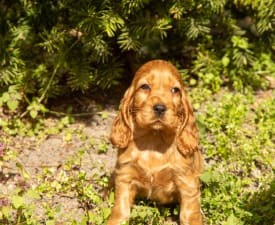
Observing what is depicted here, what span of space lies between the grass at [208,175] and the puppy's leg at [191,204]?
0.19m

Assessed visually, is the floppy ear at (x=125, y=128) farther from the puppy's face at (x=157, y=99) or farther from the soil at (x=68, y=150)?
the soil at (x=68, y=150)

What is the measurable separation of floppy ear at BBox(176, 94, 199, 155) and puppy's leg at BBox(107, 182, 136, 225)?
475 mm

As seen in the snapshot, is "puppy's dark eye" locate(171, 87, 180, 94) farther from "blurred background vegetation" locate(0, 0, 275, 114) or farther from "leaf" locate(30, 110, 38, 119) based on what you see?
"leaf" locate(30, 110, 38, 119)

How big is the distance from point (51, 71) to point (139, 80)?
1.74 m

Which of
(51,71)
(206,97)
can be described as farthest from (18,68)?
(206,97)

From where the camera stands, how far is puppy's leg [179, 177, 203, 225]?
4074mm

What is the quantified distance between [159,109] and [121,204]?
2.66 ft

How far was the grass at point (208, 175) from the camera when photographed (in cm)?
427

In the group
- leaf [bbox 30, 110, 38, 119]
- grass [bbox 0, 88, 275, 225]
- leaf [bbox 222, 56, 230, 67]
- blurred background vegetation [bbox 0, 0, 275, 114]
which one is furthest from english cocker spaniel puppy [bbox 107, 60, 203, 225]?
leaf [bbox 222, 56, 230, 67]

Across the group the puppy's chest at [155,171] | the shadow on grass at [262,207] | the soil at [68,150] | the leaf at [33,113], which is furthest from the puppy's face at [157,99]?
the leaf at [33,113]

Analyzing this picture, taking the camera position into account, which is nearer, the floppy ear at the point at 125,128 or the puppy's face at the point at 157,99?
the puppy's face at the point at 157,99

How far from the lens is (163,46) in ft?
19.7

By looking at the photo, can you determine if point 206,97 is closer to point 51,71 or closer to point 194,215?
point 51,71

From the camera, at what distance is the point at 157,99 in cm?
379
